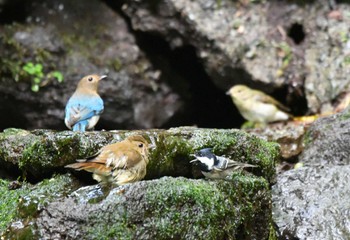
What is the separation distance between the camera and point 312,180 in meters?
5.84

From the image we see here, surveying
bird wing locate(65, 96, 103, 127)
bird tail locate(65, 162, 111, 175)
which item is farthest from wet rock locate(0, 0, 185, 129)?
bird tail locate(65, 162, 111, 175)

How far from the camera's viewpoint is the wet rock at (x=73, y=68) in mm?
9203

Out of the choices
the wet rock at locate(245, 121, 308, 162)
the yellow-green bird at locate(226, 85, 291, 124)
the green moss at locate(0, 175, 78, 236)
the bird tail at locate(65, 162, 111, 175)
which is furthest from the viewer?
the yellow-green bird at locate(226, 85, 291, 124)

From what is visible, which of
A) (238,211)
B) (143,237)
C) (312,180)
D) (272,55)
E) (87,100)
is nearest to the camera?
(143,237)

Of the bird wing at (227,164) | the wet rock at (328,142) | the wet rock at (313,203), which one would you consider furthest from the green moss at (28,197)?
the wet rock at (328,142)

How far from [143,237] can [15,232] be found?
2.86ft

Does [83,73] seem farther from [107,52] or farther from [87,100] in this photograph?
[87,100]

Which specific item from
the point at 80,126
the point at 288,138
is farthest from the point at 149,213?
the point at 288,138

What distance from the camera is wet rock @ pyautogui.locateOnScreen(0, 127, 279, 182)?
4684mm

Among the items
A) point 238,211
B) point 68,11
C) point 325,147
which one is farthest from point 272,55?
point 238,211

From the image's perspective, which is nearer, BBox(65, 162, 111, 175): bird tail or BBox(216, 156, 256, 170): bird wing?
BBox(65, 162, 111, 175): bird tail

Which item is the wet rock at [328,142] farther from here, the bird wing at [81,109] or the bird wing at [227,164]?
the bird wing at [81,109]

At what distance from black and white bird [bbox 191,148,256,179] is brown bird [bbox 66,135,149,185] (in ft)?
1.51

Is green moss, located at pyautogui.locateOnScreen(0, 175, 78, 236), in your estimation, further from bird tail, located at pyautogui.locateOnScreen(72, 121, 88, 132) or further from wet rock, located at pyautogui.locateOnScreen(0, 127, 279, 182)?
bird tail, located at pyautogui.locateOnScreen(72, 121, 88, 132)
